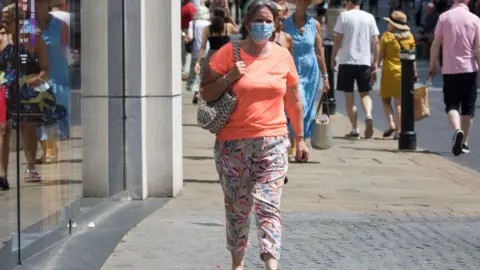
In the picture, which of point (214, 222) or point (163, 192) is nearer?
point (214, 222)

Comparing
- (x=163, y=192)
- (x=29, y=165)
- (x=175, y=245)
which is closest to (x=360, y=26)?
(x=163, y=192)

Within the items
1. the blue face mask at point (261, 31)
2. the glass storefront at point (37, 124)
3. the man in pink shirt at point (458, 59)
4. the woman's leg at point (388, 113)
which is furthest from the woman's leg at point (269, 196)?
the woman's leg at point (388, 113)

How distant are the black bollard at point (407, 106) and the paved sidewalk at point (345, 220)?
Answer: 22.4 inches

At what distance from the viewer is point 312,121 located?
1338 centimetres

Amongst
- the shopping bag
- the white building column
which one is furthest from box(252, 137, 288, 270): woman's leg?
the shopping bag

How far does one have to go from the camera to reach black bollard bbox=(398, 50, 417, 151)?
48.5ft

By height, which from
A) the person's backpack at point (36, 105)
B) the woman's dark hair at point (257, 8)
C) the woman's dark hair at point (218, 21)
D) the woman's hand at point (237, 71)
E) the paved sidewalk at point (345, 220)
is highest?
the woman's dark hair at point (257, 8)

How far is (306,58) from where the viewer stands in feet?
42.5

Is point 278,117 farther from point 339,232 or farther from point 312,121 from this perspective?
point 312,121

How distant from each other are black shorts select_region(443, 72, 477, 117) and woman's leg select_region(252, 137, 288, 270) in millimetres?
7735

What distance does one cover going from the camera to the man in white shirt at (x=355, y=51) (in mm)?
16078

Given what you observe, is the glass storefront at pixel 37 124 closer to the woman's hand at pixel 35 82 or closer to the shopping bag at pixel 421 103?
the woman's hand at pixel 35 82

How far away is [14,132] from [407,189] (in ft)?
18.1

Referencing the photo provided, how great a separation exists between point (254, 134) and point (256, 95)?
0.21 metres
